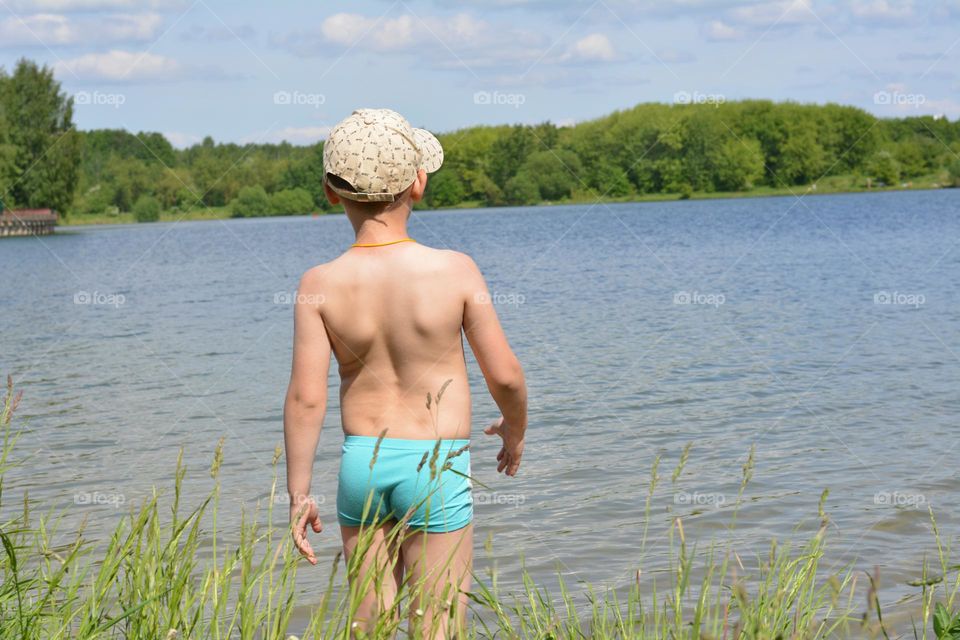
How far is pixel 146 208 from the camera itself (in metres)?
98.5

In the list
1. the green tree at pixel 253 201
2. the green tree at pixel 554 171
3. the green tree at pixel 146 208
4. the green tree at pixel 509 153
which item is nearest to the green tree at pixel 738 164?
the green tree at pixel 554 171

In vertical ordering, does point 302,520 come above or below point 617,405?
above

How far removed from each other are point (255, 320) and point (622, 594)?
15.9m

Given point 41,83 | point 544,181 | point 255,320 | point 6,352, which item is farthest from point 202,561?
point 544,181

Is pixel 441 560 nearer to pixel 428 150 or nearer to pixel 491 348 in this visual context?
pixel 491 348

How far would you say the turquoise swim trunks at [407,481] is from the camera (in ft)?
9.20

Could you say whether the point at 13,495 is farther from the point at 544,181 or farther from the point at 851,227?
the point at 544,181

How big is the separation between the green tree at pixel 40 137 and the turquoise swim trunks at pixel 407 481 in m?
69.9

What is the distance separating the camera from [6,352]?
16688 millimetres

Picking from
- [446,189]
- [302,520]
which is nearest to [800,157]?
[446,189]

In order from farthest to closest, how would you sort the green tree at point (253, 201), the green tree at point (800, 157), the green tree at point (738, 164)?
the green tree at point (738, 164)
the green tree at point (800, 157)
the green tree at point (253, 201)

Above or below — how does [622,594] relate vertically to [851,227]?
below

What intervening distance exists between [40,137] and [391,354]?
7297 centimetres

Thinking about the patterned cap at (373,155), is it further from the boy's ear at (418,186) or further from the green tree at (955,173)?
the green tree at (955,173)
